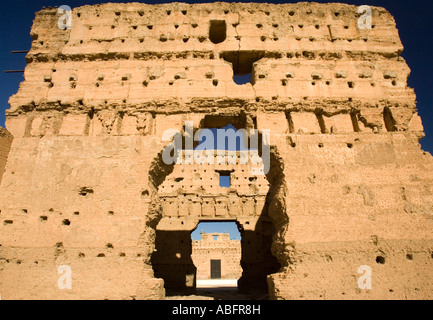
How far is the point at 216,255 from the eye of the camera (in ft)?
71.6

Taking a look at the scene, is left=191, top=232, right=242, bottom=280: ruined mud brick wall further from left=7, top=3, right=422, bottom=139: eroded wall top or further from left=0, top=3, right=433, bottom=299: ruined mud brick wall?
left=7, top=3, right=422, bottom=139: eroded wall top

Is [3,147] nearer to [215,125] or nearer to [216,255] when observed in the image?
[215,125]

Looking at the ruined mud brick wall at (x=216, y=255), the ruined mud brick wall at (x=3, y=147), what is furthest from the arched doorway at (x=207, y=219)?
the ruined mud brick wall at (x=216, y=255)

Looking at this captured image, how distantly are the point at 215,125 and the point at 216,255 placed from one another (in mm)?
16893

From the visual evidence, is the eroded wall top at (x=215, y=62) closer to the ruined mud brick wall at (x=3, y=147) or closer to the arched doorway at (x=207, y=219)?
the ruined mud brick wall at (x=3, y=147)

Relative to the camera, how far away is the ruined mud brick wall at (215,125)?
5.30 m

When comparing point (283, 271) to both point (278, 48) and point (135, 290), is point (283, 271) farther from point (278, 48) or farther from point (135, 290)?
point (278, 48)

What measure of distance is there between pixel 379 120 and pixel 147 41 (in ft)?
20.1

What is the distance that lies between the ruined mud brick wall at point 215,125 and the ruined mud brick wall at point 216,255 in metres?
16.1

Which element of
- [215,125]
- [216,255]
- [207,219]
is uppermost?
[215,125]

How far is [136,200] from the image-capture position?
5.72 m

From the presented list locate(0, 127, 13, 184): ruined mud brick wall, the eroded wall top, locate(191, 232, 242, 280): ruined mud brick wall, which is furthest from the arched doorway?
locate(191, 232, 242, 280): ruined mud brick wall

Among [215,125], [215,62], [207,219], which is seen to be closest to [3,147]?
[215,125]

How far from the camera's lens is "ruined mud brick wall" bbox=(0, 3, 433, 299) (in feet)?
17.4
